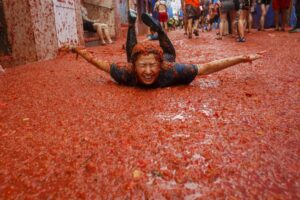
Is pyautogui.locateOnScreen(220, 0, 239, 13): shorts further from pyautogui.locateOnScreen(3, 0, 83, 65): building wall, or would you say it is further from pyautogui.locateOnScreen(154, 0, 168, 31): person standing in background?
pyautogui.locateOnScreen(3, 0, 83, 65): building wall

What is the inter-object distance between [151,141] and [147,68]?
110 cm

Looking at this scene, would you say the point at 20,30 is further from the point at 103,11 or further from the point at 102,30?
the point at 103,11

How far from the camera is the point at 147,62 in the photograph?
2510 mm

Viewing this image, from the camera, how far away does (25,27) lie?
441 centimetres

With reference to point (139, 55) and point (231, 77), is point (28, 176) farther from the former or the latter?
point (231, 77)

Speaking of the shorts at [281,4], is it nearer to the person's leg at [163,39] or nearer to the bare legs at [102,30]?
the bare legs at [102,30]

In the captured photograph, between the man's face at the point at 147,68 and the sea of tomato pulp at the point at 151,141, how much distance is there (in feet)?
0.42

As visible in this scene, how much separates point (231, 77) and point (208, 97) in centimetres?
83

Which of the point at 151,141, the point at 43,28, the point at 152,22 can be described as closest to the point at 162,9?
the point at 43,28

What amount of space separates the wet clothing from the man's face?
9 centimetres

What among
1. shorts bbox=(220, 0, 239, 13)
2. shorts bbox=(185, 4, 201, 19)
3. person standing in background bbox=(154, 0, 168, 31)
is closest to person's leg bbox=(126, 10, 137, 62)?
shorts bbox=(220, 0, 239, 13)

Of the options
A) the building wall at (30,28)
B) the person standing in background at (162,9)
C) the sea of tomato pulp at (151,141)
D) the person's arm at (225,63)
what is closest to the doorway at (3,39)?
the building wall at (30,28)

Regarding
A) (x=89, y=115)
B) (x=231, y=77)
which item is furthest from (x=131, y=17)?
(x=89, y=115)

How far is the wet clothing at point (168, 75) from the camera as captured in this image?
2617mm
